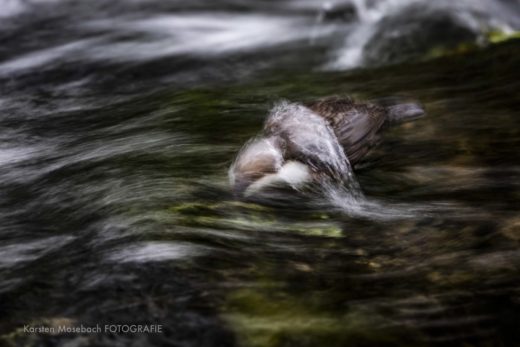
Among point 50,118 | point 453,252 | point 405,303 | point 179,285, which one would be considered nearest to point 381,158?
point 453,252

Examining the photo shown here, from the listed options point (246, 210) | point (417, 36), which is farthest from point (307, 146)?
point (417, 36)

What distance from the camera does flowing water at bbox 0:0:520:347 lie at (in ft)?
7.23

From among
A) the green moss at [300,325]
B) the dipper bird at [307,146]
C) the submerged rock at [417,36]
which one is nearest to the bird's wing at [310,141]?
the dipper bird at [307,146]

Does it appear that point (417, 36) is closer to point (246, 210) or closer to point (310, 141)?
point (310, 141)

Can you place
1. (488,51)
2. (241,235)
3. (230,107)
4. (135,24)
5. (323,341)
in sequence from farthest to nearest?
(135,24) < (488,51) < (230,107) < (241,235) < (323,341)

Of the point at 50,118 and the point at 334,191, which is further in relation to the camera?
the point at 50,118

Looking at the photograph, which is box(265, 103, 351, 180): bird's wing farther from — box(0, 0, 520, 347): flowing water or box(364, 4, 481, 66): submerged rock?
box(364, 4, 481, 66): submerged rock

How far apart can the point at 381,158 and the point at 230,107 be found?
1.14 metres

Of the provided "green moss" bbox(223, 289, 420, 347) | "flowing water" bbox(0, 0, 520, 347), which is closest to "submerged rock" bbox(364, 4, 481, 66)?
"flowing water" bbox(0, 0, 520, 347)

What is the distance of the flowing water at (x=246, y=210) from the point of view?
2.21 metres

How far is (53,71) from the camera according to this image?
5.57 metres

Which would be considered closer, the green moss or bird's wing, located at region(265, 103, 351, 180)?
the green moss

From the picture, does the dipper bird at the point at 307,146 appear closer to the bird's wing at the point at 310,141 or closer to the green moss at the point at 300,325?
the bird's wing at the point at 310,141

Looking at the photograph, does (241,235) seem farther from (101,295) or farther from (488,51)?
(488,51)
